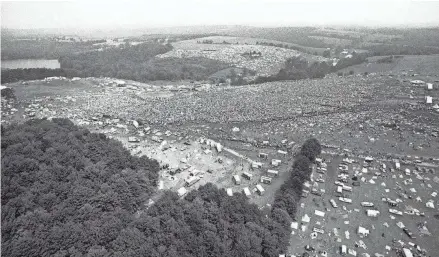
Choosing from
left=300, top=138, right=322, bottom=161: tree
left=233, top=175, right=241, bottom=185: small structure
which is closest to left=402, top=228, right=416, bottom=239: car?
left=300, top=138, right=322, bottom=161: tree

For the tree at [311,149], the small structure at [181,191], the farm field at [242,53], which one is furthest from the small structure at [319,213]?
the farm field at [242,53]

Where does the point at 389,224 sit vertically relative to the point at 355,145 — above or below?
below

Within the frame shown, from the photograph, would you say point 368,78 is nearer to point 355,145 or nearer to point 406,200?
point 355,145

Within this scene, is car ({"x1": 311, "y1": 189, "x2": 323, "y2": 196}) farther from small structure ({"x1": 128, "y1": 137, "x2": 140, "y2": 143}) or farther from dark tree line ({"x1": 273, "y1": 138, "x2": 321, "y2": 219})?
small structure ({"x1": 128, "y1": 137, "x2": 140, "y2": 143})

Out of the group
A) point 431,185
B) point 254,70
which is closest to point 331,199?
point 431,185

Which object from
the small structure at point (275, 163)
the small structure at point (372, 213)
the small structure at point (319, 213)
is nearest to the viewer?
the small structure at point (372, 213)

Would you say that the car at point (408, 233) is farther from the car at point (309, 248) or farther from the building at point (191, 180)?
the building at point (191, 180)
